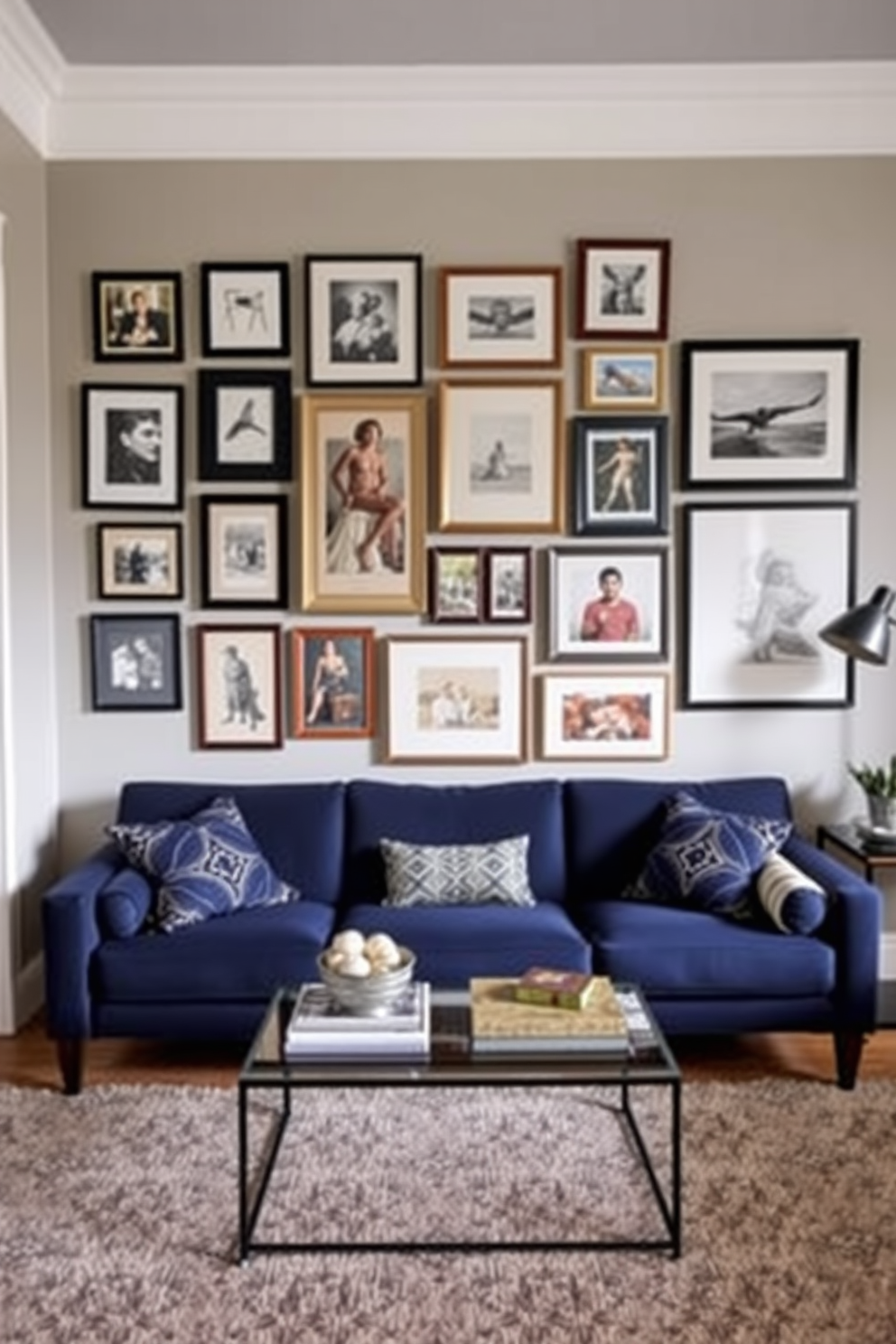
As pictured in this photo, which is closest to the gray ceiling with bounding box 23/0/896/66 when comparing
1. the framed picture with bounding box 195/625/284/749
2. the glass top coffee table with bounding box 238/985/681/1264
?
the framed picture with bounding box 195/625/284/749

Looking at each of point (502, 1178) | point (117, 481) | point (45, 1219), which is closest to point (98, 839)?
point (117, 481)

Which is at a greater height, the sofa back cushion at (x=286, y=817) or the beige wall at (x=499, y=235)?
the beige wall at (x=499, y=235)

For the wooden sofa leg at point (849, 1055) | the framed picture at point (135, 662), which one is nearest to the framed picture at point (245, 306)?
the framed picture at point (135, 662)

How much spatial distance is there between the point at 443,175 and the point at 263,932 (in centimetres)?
261

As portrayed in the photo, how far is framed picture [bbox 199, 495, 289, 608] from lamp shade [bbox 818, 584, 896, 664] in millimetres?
1864

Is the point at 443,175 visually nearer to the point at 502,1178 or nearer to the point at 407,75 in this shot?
the point at 407,75

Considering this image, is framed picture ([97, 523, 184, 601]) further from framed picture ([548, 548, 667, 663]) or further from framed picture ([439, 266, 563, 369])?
framed picture ([548, 548, 667, 663])

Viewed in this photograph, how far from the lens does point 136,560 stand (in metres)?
4.13

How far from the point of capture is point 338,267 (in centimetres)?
407

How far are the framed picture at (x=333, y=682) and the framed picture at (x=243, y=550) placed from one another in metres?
0.21

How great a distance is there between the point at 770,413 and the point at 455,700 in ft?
4.88

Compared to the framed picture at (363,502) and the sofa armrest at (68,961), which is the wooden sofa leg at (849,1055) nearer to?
the framed picture at (363,502)

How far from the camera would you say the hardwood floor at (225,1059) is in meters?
3.44

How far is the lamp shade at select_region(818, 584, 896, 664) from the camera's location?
3746mm
